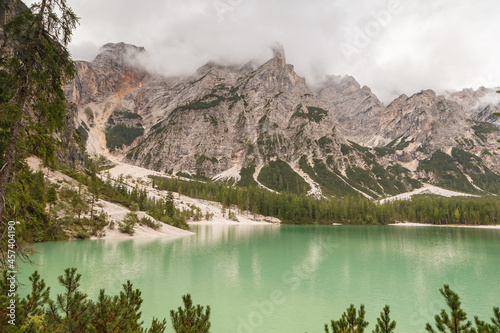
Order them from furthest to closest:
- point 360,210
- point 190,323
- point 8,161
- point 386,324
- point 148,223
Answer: point 360,210 < point 148,223 < point 8,161 < point 190,323 < point 386,324

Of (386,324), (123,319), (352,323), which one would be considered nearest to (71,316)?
(123,319)

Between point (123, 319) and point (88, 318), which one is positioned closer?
point (123, 319)

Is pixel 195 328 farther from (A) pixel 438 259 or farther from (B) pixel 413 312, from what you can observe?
(A) pixel 438 259

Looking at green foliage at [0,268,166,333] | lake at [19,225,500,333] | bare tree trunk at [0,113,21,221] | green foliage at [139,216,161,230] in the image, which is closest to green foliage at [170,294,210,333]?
green foliage at [0,268,166,333]

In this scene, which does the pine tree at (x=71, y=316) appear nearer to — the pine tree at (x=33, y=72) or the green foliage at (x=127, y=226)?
the pine tree at (x=33, y=72)

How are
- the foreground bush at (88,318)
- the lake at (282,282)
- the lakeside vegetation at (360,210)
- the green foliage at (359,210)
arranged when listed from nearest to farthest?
1. the foreground bush at (88,318)
2. the lake at (282,282)
3. the lakeside vegetation at (360,210)
4. the green foliage at (359,210)

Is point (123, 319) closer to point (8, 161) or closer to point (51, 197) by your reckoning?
point (8, 161)

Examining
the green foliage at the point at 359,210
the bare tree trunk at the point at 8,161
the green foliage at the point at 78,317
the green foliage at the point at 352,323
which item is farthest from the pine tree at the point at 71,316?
the green foliage at the point at 359,210

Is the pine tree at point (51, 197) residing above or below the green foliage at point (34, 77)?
below

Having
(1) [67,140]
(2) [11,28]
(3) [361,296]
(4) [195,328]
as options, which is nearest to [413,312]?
(3) [361,296]

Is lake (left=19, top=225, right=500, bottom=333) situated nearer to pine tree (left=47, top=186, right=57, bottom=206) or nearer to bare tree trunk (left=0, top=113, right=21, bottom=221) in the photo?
bare tree trunk (left=0, top=113, right=21, bottom=221)

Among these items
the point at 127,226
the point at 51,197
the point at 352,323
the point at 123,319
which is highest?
the point at 51,197

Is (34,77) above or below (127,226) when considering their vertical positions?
above

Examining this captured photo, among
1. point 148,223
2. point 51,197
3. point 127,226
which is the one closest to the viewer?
point 51,197
